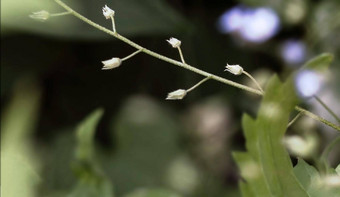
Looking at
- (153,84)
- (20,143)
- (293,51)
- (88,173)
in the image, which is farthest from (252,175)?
(153,84)

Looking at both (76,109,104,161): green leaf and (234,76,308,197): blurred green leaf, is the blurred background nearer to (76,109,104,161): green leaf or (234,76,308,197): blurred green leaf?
(76,109,104,161): green leaf

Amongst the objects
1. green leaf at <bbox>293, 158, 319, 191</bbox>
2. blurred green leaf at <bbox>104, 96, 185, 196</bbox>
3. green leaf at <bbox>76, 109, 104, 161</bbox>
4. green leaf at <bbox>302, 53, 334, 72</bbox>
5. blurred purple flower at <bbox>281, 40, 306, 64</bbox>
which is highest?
green leaf at <bbox>302, 53, 334, 72</bbox>

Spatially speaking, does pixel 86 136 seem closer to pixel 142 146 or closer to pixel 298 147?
pixel 298 147

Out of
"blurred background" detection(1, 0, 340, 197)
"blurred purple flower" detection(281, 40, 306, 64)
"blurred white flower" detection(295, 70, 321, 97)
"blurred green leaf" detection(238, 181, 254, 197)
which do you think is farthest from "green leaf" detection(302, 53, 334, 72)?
"blurred purple flower" detection(281, 40, 306, 64)

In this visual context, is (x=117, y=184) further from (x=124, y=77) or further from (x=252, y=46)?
(x=252, y=46)

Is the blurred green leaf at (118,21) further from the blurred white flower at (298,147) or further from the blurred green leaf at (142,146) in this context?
the blurred white flower at (298,147)

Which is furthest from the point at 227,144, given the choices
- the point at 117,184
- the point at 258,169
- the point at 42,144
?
the point at 258,169
